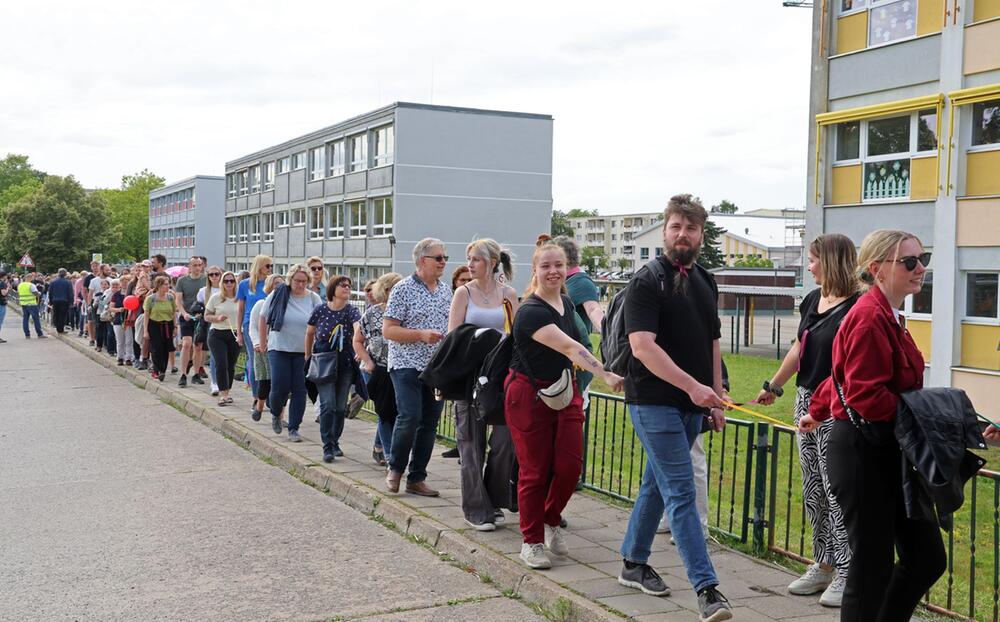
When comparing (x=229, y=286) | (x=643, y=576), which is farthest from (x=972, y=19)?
(x=643, y=576)

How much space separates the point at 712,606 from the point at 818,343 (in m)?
1.48

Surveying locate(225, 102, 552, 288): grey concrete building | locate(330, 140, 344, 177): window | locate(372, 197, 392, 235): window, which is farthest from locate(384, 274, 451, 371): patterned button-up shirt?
locate(330, 140, 344, 177): window

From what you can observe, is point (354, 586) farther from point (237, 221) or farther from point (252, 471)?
point (237, 221)

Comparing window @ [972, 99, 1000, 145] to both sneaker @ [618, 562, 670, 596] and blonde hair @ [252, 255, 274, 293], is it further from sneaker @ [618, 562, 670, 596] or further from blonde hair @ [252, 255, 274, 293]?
sneaker @ [618, 562, 670, 596]

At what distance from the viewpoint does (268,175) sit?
69875 mm

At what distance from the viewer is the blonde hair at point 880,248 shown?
14.1 feet

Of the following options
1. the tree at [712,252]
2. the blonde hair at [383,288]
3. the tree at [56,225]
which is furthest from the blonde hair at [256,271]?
the tree at [712,252]

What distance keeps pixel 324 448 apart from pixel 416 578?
12.3 ft

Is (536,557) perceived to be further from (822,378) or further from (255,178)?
(255,178)

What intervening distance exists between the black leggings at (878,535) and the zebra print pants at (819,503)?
110 cm

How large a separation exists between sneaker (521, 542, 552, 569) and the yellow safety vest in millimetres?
28144

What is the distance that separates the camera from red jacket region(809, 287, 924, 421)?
4.07 m

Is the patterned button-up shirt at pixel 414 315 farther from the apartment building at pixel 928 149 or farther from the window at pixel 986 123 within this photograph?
the window at pixel 986 123

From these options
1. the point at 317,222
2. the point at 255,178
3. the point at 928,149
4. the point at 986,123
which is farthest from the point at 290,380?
the point at 255,178
